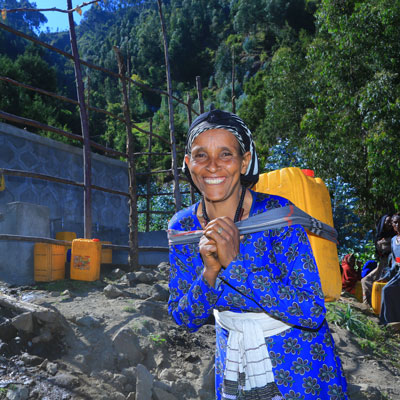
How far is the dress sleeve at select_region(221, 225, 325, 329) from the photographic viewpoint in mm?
1161

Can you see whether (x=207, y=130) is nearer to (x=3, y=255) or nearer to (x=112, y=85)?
(x=3, y=255)

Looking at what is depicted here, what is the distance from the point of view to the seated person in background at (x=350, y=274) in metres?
7.72

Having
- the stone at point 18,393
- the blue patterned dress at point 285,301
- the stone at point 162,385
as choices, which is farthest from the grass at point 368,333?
the blue patterned dress at point 285,301

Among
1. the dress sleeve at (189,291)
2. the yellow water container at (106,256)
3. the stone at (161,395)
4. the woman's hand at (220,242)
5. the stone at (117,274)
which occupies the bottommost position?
the stone at (161,395)

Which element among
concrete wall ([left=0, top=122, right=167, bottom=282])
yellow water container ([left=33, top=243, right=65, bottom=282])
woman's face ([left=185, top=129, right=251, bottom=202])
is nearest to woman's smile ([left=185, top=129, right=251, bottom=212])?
woman's face ([left=185, top=129, right=251, bottom=202])

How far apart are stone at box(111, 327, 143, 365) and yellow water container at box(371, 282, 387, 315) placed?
4.46 meters

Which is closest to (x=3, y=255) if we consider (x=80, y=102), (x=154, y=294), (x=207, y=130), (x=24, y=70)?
(x=154, y=294)

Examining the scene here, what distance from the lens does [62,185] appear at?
943cm

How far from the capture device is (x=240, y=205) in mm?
1407

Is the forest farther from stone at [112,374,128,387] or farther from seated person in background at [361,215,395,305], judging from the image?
stone at [112,374,128,387]

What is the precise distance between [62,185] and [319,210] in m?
8.62

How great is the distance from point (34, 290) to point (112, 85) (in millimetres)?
47684

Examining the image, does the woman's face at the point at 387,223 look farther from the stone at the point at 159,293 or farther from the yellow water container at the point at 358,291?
the stone at the point at 159,293

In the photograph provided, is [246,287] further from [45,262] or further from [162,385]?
[45,262]
